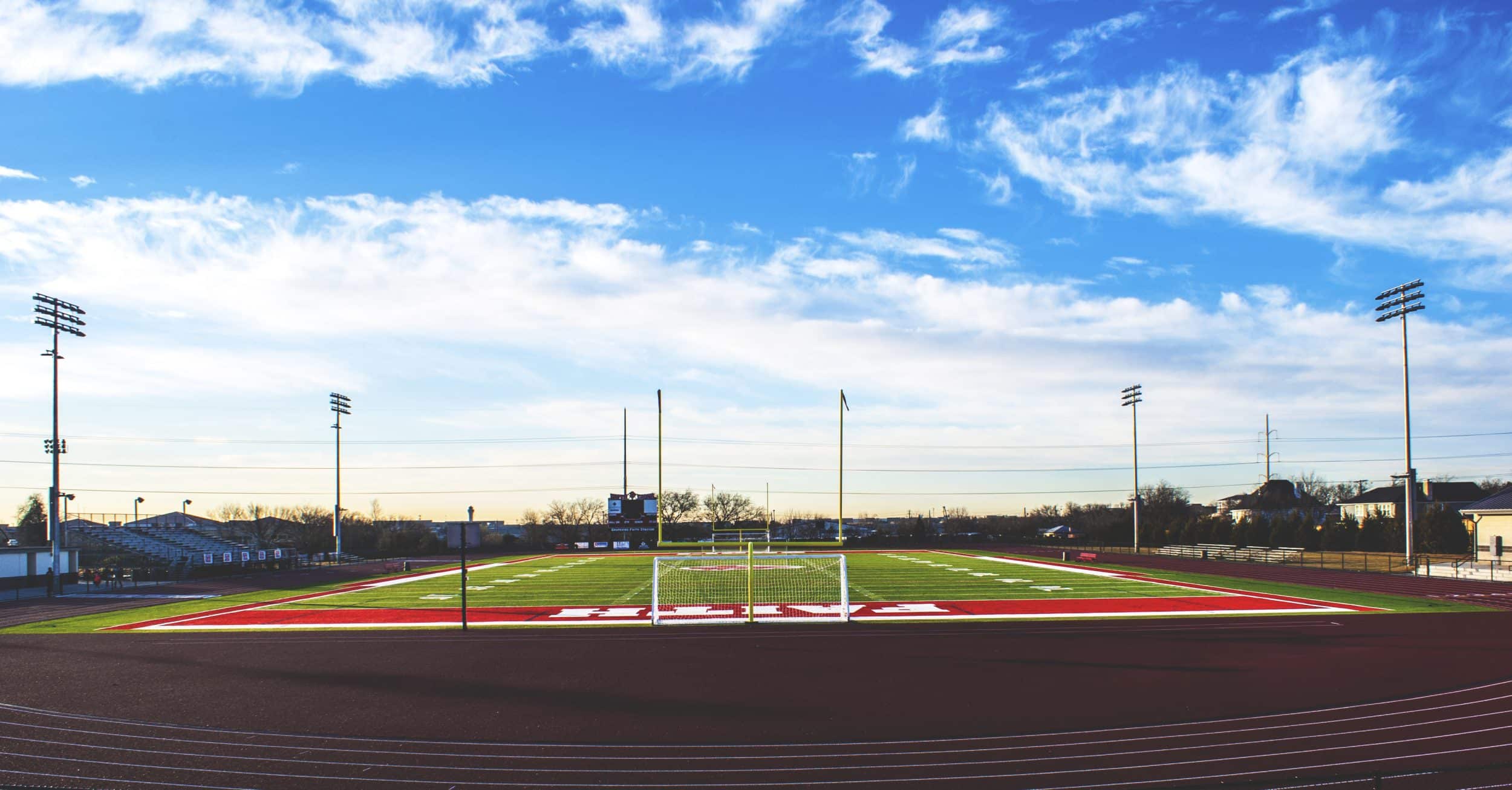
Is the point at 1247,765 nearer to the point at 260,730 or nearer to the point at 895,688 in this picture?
the point at 895,688

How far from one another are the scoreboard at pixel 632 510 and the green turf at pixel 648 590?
447cm

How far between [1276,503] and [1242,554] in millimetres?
55432

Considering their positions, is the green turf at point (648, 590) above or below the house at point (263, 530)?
above

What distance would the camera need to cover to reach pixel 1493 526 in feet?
145

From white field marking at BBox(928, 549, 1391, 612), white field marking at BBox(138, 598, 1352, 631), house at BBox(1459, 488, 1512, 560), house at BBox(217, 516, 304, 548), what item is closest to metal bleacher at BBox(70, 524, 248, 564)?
house at BBox(217, 516, 304, 548)

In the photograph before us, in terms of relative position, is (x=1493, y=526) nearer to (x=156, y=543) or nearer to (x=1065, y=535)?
(x=1065, y=535)

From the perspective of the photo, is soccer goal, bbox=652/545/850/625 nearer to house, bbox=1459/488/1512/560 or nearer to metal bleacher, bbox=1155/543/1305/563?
metal bleacher, bbox=1155/543/1305/563

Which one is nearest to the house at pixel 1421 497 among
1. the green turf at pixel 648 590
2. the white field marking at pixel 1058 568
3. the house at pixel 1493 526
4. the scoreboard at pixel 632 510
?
the house at pixel 1493 526

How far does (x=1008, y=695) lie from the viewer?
1325 cm

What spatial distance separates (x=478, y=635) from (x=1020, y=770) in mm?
14225

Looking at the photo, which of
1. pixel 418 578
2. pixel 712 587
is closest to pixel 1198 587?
pixel 712 587

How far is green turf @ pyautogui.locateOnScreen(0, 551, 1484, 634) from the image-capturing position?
27.0 m

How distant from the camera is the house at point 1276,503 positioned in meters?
97.2

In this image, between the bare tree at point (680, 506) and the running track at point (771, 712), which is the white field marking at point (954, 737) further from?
the bare tree at point (680, 506)
